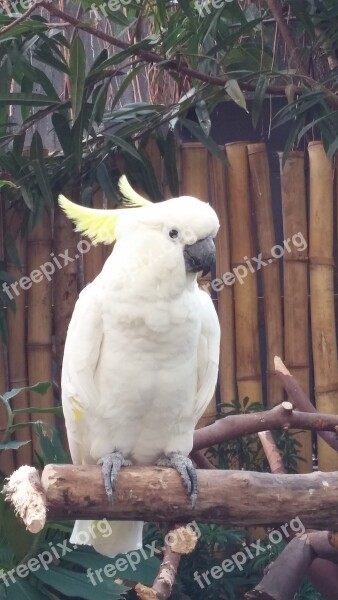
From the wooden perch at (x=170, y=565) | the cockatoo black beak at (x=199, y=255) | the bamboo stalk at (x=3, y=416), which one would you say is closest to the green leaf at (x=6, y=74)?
the bamboo stalk at (x=3, y=416)

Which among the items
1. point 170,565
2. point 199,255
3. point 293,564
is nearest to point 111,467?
point 170,565

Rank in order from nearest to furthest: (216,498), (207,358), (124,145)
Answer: (216,498) → (207,358) → (124,145)

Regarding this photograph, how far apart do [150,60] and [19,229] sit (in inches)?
31.1

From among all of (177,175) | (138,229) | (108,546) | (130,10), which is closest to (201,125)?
(177,175)

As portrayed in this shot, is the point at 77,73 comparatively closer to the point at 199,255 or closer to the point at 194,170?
the point at 194,170

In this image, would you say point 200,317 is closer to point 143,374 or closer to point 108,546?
point 143,374

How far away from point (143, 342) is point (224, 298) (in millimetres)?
1199

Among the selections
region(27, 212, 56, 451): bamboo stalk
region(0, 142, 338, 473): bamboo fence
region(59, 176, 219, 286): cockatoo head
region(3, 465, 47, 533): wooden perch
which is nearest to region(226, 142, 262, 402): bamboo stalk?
region(0, 142, 338, 473): bamboo fence

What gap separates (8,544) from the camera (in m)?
2.31

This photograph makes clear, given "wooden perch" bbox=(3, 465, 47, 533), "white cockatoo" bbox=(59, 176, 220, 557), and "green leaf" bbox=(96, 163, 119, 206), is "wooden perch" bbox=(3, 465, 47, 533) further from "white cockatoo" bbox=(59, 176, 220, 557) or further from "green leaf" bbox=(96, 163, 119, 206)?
"green leaf" bbox=(96, 163, 119, 206)

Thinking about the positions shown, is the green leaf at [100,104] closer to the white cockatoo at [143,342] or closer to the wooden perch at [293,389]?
the white cockatoo at [143,342]

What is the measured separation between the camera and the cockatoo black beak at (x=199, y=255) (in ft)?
5.62

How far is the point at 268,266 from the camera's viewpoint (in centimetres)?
296

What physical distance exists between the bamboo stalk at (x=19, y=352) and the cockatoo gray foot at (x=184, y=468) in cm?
112
